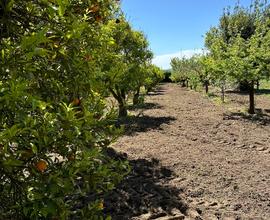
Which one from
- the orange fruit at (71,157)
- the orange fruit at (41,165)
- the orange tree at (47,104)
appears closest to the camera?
the orange tree at (47,104)

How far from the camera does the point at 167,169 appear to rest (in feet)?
29.8

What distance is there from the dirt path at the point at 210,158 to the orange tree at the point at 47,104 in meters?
3.51

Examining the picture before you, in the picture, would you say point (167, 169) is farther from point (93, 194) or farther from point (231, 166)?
point (93, 194)

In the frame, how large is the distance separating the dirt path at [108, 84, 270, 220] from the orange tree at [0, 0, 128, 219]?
351 cm

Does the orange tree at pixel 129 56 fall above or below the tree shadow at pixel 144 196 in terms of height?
above

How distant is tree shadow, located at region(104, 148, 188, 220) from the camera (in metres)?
6.51

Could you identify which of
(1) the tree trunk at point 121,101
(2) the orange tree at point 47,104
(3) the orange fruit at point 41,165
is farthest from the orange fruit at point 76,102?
(1) the tree trunk at point 121,101

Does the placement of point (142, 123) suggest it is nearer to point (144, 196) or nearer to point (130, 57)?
point (130, 57)

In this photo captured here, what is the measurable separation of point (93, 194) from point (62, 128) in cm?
469

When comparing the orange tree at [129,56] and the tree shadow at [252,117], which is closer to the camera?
the tree shadow at [252,117]

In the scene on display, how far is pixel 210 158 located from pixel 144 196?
332 centimetres

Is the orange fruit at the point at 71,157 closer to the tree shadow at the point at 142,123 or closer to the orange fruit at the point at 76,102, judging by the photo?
the orange fruit at the point at 76,102

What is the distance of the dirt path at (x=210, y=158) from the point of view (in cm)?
695

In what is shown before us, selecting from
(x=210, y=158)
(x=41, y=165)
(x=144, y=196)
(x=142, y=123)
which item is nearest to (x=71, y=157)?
(x=41, y=165)
